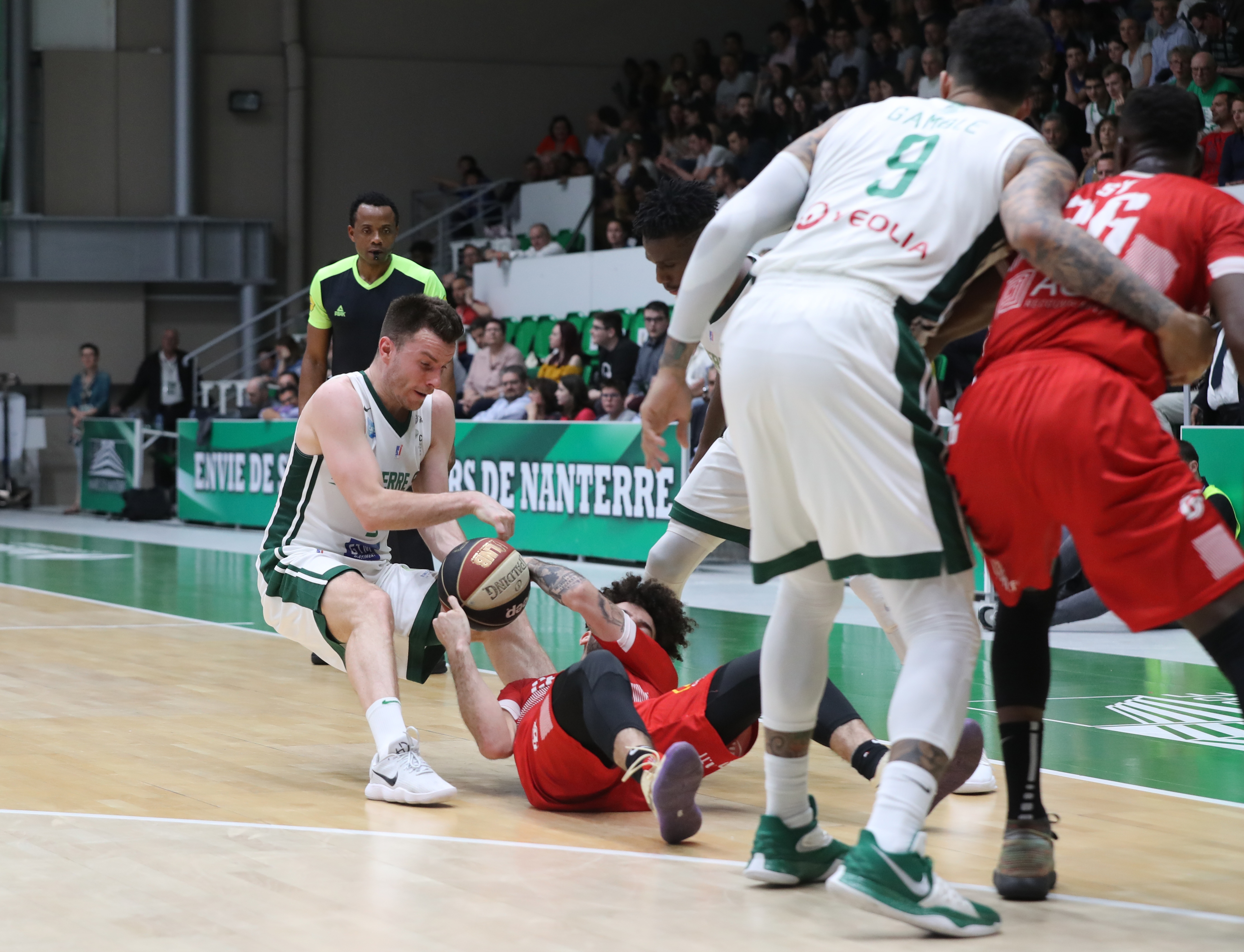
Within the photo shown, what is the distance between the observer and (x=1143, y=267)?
3.13 metres

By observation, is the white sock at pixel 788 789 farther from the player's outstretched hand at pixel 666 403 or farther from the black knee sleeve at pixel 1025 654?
the player's outstretched hand at pixel 666 403

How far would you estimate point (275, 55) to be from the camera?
74.3 feet

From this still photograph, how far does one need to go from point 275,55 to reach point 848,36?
952 centimetres

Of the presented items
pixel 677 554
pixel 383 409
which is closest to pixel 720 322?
pixel 677 554

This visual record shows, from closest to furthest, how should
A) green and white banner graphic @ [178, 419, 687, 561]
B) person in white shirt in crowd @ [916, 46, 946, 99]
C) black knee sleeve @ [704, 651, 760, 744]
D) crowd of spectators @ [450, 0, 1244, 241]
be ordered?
black knee sleeve @ [704, 651, 760, 744]
green and white banner graphic @ [178, 419, 687, 561]
crowd of spectators @ [450, 0, 1244, 241]
person in white shirt in crowd @ [916, 46, 946, 99]

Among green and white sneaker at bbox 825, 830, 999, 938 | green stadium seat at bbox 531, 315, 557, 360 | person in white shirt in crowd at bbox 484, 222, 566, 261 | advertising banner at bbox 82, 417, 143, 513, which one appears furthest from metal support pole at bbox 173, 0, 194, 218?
green and white sneaker at bbox 825, 830, 999, 938

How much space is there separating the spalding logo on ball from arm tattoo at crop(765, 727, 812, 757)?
3.90ft

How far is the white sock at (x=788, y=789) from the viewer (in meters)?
3.35

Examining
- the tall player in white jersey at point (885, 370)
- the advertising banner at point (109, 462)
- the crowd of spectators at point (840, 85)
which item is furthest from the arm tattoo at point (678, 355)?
Result: the advertising banner at point (109, 462)

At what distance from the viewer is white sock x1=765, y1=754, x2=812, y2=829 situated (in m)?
3.35

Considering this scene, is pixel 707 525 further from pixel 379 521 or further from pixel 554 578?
pixel 379 521

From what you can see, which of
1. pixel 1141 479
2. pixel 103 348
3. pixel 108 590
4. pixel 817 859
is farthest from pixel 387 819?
pixel 103 348

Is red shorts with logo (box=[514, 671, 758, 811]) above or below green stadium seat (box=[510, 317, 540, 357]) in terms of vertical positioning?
below

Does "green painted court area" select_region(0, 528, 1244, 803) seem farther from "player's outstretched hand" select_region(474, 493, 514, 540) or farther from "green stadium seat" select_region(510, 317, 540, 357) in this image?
"green stadium seat" select_region(510, 317, 540, 357)
